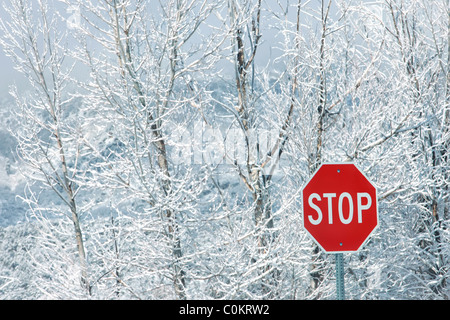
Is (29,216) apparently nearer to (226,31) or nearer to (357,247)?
(226,31)

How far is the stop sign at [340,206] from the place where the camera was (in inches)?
130

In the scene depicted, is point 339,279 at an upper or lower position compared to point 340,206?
lower

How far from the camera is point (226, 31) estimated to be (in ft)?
27.3

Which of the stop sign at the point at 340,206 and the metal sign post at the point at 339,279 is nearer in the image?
the metal sign post at the point at 339,279

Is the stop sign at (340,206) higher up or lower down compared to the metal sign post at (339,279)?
higher up

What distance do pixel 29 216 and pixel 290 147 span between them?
697cm

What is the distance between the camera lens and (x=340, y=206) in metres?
3.36

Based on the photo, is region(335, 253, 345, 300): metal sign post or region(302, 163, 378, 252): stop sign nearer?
region(335, 253, 345, 300): metal sign post

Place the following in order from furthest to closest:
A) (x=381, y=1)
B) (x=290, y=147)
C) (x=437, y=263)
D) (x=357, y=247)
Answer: (x=381, y=1) < (x=437, y=263) < (x=290, y=147) < (x=357, y=247)

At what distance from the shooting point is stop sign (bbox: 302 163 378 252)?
3.29m

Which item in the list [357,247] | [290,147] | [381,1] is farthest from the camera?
[381,1]

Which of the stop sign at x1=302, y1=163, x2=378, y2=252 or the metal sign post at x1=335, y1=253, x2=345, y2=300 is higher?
the stop sign at x1=302, y1=163, x2=378, y2=252

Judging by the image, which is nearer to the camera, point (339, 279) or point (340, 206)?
point (339, 279)

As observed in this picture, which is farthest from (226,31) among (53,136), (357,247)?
(53,136)
